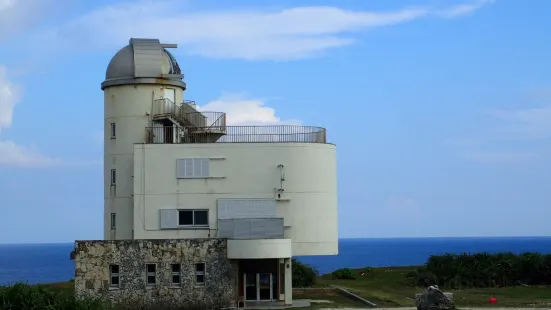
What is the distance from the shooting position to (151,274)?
135 feet

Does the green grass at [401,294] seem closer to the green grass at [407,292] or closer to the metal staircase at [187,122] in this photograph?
the green grass at [407,292]

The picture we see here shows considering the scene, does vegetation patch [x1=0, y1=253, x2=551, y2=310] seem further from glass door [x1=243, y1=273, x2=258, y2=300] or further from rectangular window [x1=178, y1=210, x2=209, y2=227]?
rectangular window [x1=178, y1=210, x2=209, y2=227]

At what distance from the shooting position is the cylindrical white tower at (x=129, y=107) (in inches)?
1789

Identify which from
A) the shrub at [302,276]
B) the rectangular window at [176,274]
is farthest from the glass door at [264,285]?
the shrub at [302,276]

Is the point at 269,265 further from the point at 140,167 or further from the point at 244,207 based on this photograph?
the point at 140,167

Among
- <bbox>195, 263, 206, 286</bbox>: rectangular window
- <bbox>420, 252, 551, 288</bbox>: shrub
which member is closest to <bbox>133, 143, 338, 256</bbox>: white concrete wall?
<bbox>195, 263, 206, 286</bbox>: rectangular window

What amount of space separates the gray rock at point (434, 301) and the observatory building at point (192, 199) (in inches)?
278

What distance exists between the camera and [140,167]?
43.7 m

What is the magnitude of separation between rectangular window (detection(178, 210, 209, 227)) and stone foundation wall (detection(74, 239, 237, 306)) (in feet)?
8.08

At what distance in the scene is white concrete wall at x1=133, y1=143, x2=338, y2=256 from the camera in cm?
4353

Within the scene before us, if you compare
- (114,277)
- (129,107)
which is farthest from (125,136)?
(114,277)

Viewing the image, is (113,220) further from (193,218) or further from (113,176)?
(193,218)

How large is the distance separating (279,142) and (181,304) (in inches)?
353

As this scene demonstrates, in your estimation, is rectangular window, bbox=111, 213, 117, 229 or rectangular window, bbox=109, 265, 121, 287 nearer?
rectangular window, bbox=109, 265, 121, 287
